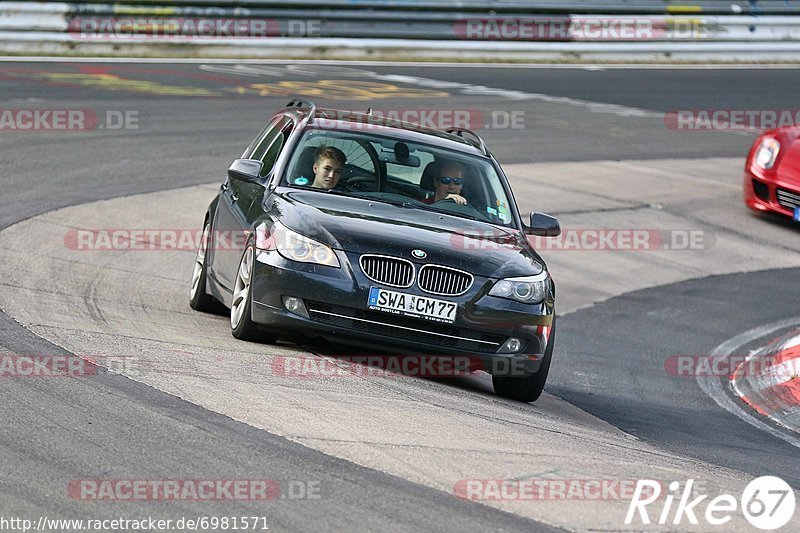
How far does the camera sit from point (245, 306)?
819 centimetres

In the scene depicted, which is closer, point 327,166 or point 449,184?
point 327,166

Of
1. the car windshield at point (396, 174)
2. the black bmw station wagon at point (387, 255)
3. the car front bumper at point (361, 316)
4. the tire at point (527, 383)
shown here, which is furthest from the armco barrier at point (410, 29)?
the tire at point (527, 383)

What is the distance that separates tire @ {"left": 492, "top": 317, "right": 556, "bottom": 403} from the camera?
8.38m

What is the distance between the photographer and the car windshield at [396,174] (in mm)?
9016

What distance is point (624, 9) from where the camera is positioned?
2773 centimetres

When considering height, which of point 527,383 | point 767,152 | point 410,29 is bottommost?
point 527,383

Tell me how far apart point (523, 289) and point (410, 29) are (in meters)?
18.2

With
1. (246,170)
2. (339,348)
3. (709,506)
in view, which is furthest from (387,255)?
(709,506)

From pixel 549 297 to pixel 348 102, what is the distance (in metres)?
12.5

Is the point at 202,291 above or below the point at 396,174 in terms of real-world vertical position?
below

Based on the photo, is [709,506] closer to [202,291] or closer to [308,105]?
[202,291]

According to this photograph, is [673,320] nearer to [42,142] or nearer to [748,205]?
[748,205]

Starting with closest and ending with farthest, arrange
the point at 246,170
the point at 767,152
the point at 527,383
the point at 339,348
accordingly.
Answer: the point at 527,383
the point at 339,348
the point at 246,170
the point at 767,152

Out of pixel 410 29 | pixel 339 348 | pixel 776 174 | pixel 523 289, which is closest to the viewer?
pixel 523 289
